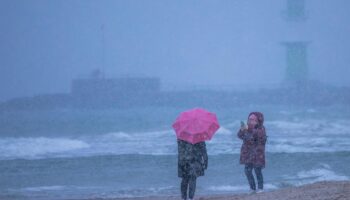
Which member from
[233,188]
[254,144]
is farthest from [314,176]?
[254,144]

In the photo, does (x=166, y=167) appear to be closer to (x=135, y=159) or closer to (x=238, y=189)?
(x=135, y=159)

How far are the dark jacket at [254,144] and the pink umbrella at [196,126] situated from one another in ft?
1.91

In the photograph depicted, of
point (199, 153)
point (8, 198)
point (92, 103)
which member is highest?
point (92, 103)

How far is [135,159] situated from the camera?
607 inches

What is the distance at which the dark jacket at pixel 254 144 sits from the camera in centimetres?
582

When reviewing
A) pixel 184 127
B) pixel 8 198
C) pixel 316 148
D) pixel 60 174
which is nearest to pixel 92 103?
pixel 316 148

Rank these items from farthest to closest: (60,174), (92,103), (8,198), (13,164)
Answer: (92,103) < (13,164) < (60,174) < (8,198)

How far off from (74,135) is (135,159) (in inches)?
626

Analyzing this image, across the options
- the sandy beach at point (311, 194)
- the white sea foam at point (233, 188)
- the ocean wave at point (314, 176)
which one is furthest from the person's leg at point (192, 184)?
the ocean wave at point (314, 176)

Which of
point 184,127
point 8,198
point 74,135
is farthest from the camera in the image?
point 74,135

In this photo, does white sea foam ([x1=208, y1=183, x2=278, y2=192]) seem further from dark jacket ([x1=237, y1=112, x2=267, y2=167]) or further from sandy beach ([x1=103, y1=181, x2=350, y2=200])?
dark jacket ([x1=237, y1=112, x2=267, y2=167])

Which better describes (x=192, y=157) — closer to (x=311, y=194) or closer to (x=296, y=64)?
(x=311, y=194)

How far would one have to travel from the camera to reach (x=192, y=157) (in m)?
5.29

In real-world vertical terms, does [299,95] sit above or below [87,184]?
above
